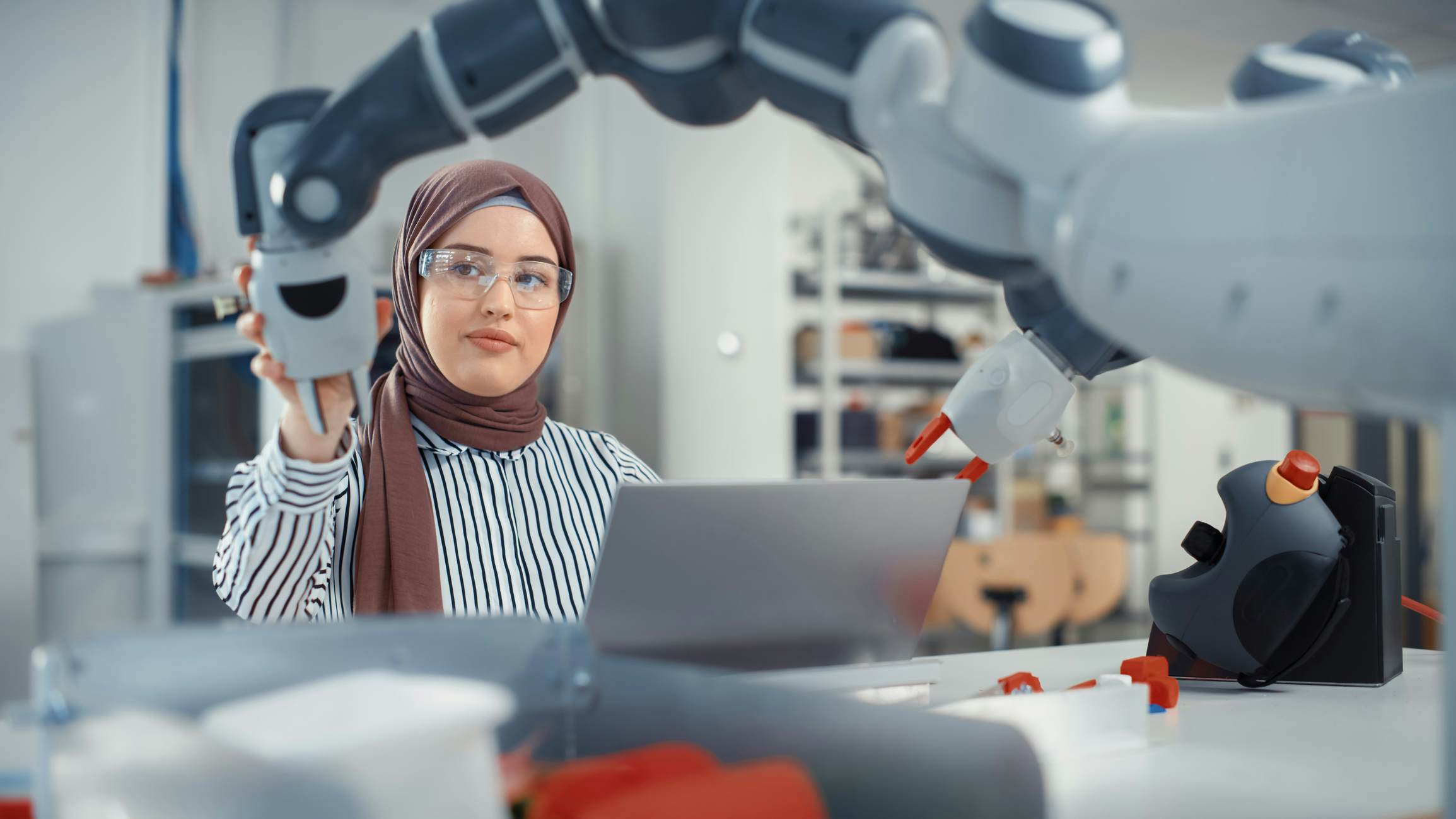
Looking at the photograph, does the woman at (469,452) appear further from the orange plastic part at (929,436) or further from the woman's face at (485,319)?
the orange plastic part at (929,436)

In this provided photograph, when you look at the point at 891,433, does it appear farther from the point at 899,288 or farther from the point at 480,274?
the point at 480,274

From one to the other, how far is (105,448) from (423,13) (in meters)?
1.91

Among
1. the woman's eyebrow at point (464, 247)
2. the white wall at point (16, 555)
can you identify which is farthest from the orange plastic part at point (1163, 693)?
the white wall at point (16, 555)

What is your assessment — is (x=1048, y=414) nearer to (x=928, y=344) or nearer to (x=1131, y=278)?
(x=1131, y=278)

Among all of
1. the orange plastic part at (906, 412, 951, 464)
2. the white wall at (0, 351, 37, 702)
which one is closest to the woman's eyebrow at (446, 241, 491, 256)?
the orange plastic part at (906, 412, 951, 464)

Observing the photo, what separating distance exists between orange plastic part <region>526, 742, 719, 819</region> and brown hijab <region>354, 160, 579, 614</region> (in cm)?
80

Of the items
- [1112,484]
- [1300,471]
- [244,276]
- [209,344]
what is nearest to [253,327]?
[244,276]

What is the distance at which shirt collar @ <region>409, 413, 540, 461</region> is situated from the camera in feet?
4.71

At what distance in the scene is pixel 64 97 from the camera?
369 centimetres

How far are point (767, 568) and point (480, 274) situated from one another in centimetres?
62

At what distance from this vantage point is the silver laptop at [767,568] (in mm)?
882

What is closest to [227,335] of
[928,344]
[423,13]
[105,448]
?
[105,448]

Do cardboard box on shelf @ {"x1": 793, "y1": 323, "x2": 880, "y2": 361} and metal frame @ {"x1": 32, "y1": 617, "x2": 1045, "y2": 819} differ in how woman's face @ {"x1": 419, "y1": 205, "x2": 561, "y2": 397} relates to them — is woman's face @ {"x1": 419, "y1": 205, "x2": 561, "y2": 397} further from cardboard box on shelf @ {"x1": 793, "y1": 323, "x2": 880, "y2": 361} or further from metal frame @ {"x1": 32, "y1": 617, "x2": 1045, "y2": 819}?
cardboard box on shelf @ {"x1": 793, "y1": 323, "x2": 880, "y2": 361}

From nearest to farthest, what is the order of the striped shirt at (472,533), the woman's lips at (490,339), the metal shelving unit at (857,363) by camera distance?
the striped shirt at (472,533), the woman's lips at (490,339), the metal shelving unit at (857,363)
